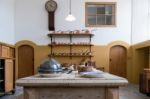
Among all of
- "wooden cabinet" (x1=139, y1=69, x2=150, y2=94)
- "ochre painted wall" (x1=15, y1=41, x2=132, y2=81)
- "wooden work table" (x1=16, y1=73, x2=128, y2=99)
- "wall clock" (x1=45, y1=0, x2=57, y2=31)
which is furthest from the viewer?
"ochre painted wall" (x1=15, y1=41, x2=132, y2=81)

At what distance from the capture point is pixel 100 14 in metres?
10.9

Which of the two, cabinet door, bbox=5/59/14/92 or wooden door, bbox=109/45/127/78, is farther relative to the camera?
wooden door, bbox=109/45/127/78

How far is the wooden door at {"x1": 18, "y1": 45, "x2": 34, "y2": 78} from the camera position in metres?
10.8

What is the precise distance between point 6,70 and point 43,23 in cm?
402

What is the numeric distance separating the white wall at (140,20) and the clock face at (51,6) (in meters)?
3.73

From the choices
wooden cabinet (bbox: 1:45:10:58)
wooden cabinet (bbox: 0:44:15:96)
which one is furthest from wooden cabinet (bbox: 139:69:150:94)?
wooden cabinet (bbox: 1:45:10:58)

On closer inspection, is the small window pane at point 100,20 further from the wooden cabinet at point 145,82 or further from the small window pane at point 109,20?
the wooden cabinet at point 145,82

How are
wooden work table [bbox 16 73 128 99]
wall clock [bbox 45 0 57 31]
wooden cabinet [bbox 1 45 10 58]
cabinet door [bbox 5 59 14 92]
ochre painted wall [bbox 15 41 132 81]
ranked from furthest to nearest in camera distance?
ochre painted wall [bbox 15 41 132 81], wall clock [bbox 45 0 57 31], cabinet door [bbox 5 59 14 92], wooden cabinet [bbox 1 45 10 58], wooden work table [bbox 16 73 128 99]

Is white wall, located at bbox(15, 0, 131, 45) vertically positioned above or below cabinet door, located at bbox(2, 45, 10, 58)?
above

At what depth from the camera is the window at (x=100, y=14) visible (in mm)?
10812

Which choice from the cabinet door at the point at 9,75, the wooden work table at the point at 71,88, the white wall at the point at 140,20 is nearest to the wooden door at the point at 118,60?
the white wall at the point at 140,20

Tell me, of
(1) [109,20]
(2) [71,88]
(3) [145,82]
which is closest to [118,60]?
(1) [109,20]

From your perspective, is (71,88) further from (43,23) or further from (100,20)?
(100,20)

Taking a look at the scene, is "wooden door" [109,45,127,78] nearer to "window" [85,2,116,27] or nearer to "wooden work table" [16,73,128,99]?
"window" [85,2,116,27]
